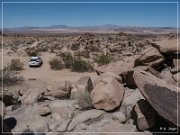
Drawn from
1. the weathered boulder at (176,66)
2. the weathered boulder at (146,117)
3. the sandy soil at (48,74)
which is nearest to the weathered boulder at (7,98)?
the weathered boulder at (146,117)

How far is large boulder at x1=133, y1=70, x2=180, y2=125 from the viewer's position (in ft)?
24.3

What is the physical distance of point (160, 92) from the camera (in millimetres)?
7824

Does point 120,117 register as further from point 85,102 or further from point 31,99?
point 31,99

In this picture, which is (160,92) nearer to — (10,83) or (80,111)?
(80,111)

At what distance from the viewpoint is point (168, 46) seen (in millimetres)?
9812

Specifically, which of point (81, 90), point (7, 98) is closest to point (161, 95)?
point (81, 90)

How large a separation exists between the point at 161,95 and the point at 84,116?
110 inches

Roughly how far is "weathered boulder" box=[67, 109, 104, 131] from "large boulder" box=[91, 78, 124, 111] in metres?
0.25

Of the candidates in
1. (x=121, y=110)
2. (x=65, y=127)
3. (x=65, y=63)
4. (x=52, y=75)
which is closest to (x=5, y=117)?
(x=65, y=127)

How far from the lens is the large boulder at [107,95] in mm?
9734

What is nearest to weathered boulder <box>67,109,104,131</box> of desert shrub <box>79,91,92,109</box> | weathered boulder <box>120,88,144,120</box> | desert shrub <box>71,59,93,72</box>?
desert shrub <box>79,91,92,109</box>

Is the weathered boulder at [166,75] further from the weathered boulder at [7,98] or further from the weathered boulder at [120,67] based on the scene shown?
the weathered boulder at [7,98]

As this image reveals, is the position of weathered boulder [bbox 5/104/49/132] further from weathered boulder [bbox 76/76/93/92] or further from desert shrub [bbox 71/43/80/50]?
desert shrub [bbox 71/43/80/50]

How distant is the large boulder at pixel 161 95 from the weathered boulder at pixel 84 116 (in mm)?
1870
